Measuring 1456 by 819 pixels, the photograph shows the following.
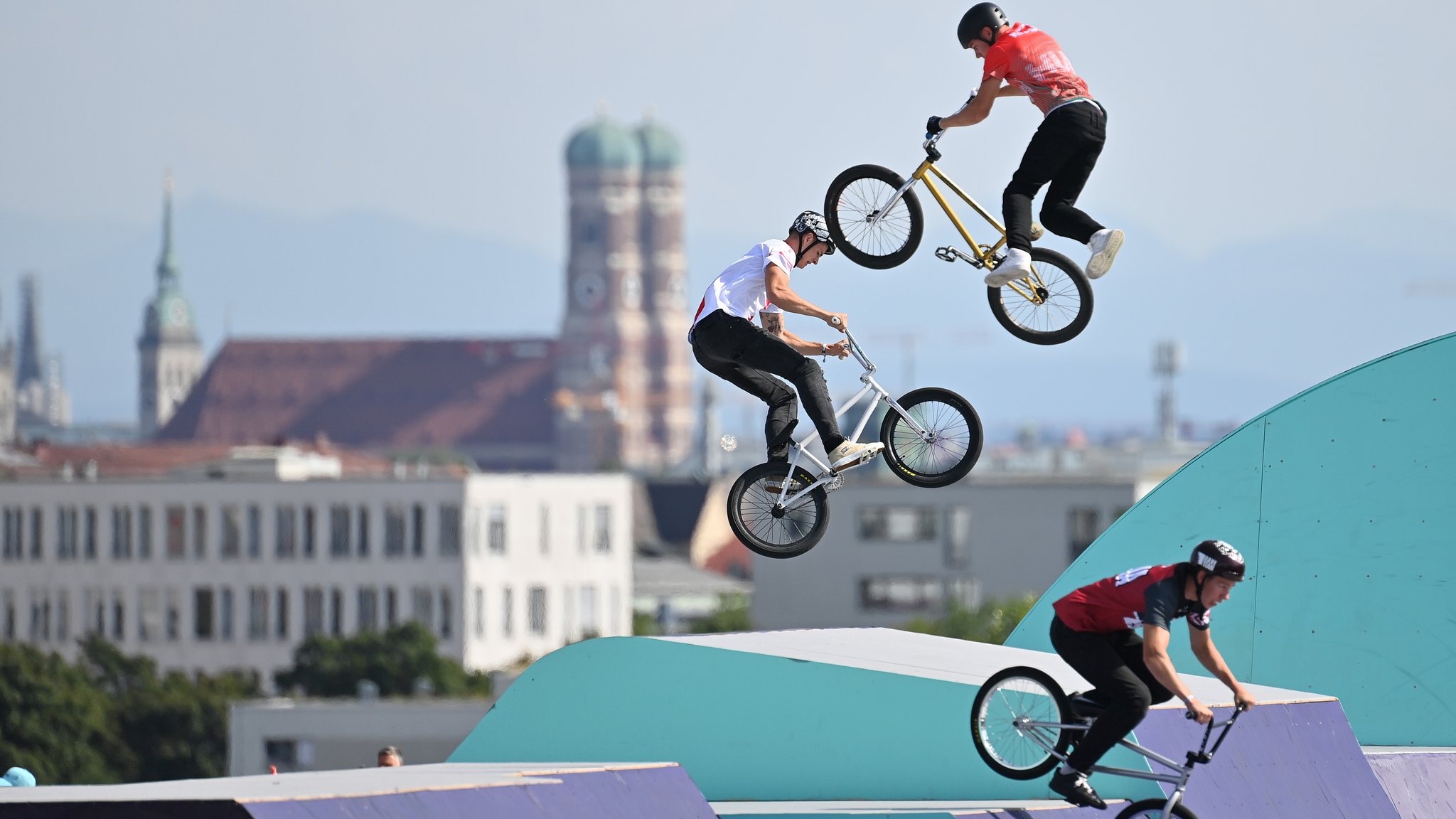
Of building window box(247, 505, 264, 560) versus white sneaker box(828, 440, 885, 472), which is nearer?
white sneaker box(828, 440, 885, 472)

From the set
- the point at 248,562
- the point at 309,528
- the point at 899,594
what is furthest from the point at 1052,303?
the point at 248,562

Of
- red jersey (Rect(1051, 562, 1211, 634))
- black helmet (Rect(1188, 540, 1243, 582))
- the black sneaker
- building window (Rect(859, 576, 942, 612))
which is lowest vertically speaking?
building window (Rect(859, 576, 942, 612))

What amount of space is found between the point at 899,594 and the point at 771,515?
344ft

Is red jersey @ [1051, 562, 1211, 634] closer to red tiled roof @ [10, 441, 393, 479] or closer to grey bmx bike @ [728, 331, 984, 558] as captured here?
grey bmx bike @ [728, 331, 984, 558]

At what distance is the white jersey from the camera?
19.2 m

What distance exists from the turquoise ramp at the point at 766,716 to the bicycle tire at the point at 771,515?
6.68 ft

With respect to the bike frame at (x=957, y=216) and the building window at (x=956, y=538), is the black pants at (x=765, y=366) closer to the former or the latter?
the bike frame at (x=957, y=216)

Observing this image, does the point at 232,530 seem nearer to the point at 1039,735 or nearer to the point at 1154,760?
the point at 1039,735

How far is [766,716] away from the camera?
21672 millimetres

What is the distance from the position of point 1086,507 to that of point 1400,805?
315 ft

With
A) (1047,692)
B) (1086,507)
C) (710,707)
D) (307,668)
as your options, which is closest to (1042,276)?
(1047,692)

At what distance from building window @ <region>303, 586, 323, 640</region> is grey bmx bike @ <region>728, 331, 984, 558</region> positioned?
114 metres

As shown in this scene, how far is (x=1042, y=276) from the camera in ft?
65.9

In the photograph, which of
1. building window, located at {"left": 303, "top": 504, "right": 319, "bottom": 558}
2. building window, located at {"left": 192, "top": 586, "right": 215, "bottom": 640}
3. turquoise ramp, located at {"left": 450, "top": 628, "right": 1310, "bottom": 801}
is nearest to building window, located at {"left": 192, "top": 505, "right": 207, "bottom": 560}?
building window, located at {"left": 192, "top": 586, "right": 215, "bottom": 640}
